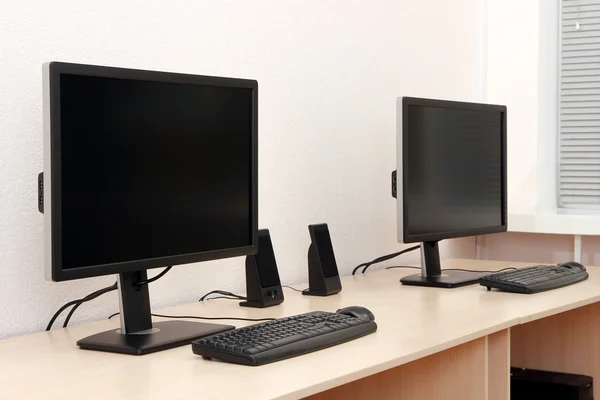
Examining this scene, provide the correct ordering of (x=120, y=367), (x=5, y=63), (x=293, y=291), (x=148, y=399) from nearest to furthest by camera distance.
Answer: (x=148, y=399) < (x=120, y=367) < (x=5, y=63) < (x=293, y=291)

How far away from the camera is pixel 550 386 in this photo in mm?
2500

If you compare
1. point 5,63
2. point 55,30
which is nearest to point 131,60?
point 55,30

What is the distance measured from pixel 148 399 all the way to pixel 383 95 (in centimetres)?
176

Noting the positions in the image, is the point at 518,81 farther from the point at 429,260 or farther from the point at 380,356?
the point at 380,356

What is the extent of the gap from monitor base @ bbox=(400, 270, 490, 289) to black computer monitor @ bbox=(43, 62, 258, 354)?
703 mm

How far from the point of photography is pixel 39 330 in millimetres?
1796

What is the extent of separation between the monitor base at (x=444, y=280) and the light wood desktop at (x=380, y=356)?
0.03 meters

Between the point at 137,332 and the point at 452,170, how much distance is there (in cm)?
118

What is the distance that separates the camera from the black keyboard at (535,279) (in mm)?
2258

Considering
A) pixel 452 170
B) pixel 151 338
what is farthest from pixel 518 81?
pixel 151 338

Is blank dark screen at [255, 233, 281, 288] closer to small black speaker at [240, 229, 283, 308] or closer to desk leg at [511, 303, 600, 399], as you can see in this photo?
small black speaker at [240, 229, 283, 308]

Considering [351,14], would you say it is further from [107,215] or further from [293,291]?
[107,215]

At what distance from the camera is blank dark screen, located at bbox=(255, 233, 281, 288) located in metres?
2.08

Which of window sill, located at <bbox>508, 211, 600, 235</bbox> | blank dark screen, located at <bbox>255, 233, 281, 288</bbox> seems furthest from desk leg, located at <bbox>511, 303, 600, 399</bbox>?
blank dark screen, located at <bbox>255, 233, 281, 288</bbox>
